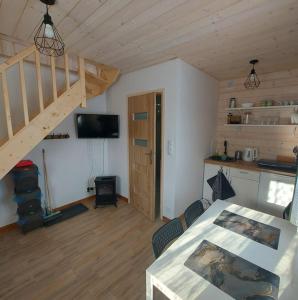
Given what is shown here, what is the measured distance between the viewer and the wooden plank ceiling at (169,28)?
1341mm

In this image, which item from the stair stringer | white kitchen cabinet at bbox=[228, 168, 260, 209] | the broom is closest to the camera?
the stair stringer

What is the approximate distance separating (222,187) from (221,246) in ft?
5.88

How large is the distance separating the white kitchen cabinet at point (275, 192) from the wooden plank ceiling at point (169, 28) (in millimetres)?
1611

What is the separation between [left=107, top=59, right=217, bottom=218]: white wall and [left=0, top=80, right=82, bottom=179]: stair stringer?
43.0 inches

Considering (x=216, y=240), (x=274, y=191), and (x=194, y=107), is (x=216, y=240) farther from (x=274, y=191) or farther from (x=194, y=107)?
(x=194, y=107)

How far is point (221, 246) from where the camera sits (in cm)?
120

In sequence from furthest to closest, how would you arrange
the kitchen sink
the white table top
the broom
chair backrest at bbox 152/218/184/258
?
the kitchen sink, the broom, chair backrest at bbox 152/218/184/258, the white table top

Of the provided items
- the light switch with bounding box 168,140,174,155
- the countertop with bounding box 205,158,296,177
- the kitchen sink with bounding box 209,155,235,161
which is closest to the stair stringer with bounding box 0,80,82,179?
the light switch with bounding box 168,140,174,155

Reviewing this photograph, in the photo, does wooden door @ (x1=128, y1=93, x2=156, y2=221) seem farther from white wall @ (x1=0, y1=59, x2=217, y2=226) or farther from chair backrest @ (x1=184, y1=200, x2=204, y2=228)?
chair backrest @ (x1=184, y1=200, x2=204, y2=228)

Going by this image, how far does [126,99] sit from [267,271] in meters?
2.86

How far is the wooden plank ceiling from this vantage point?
4.40 ft

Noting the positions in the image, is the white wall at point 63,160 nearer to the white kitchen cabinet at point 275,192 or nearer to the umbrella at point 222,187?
the umbrella at point 222,187

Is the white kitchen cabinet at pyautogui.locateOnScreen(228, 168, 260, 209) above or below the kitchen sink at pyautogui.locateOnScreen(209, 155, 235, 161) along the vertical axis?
below

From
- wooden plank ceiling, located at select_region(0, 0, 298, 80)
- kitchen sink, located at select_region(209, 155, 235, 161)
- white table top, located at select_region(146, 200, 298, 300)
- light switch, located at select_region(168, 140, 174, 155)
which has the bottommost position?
white table top, located at select_region(146, 200, 298, 300)
